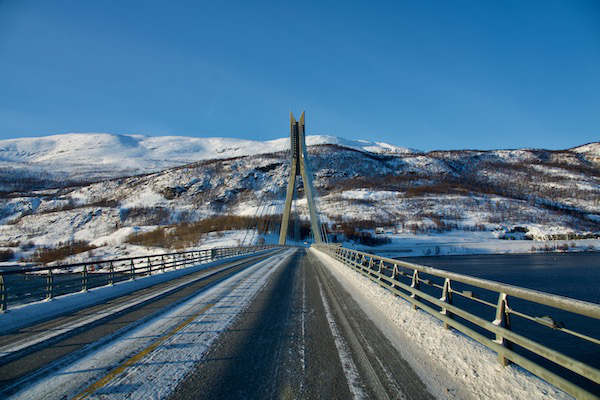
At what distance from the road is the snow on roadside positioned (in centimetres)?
25

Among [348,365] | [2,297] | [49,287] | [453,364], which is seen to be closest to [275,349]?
[348,365]

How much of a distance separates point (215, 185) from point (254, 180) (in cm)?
2074

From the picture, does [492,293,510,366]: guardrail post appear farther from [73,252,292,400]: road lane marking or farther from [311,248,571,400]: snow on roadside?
[73,252,292,400]: road lane marking

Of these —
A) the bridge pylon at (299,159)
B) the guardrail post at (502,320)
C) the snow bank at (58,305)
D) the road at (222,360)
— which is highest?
the bridge pylon at (299,159)

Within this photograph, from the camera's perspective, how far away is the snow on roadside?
139 inches

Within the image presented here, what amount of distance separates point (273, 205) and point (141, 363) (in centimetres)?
13914

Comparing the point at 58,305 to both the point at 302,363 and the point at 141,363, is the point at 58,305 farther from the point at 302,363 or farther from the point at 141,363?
the point at 302,363

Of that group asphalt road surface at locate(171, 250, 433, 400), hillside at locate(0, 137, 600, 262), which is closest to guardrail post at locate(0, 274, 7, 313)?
asphalt road surface at locate(171, 250, 433, 400)

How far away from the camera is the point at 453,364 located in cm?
450

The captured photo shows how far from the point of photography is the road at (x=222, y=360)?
12.7 feet

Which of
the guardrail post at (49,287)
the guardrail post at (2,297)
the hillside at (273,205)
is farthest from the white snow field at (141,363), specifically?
the hillside at (273,205)

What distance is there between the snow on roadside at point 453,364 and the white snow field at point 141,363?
3.33 metres

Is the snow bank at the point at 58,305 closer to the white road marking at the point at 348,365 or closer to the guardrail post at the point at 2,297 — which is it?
the guardrail post at the point at 2,297

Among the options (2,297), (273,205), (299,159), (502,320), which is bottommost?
(2,297)
